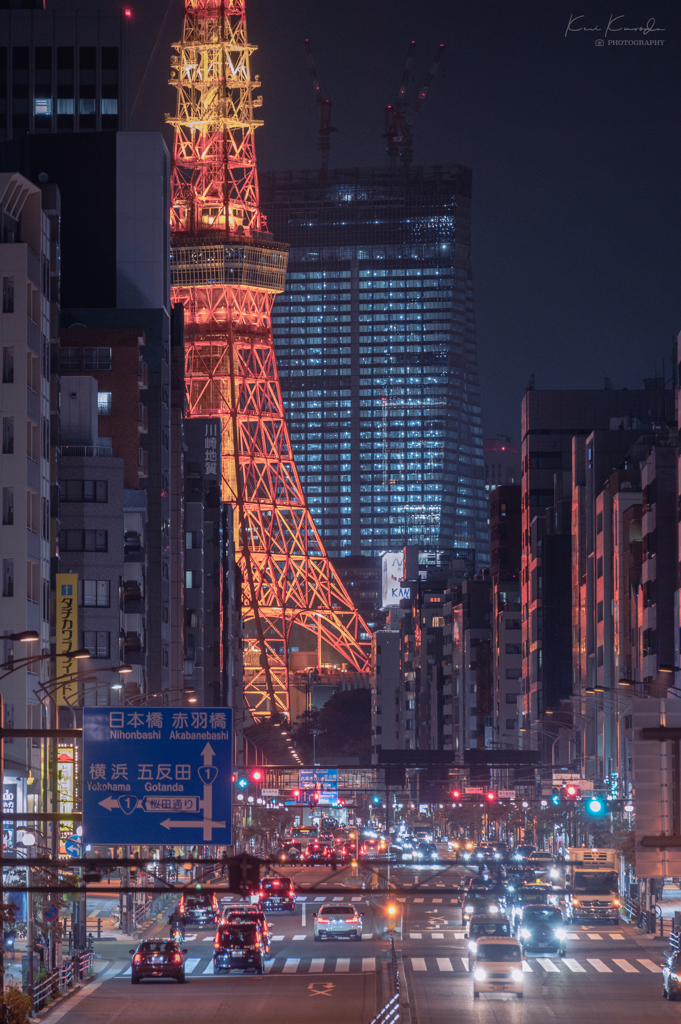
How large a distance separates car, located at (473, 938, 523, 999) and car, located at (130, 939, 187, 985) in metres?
9.65

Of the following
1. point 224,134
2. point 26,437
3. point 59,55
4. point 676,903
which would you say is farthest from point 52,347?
point 224,134

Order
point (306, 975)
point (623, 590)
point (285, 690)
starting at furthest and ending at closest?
point (285, 690)
point (623, 590)
point (306, 975)

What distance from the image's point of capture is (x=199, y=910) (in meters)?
78.6

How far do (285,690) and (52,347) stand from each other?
12265 centimetres

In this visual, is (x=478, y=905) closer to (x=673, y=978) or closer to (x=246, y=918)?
(x=246, y=918)

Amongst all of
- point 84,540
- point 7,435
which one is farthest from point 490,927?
point 84,540

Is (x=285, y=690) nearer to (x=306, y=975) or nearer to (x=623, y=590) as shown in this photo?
(x=623, y=590)

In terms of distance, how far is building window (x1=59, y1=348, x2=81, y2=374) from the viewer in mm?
97938

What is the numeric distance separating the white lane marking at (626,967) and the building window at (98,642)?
112 ft

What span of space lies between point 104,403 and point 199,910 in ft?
102

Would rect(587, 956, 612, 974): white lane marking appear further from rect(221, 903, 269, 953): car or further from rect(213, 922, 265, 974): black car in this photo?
rect(221, 903, 269, 953): car

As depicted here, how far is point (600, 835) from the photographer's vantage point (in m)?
104

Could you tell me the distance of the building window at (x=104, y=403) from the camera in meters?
96.8

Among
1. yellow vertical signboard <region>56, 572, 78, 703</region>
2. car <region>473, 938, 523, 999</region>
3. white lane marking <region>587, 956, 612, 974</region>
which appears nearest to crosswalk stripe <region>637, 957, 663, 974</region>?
white lane marking <region>587, 956, 612, 974</region>
